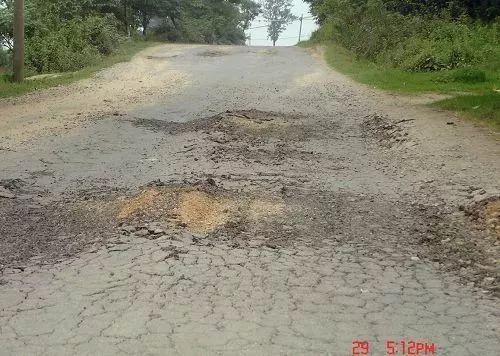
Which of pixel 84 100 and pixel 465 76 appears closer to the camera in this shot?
pixel 84 100

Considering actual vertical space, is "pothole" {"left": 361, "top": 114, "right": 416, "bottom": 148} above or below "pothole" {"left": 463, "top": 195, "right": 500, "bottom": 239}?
above

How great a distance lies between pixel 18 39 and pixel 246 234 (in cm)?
1170

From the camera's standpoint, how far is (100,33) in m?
21.6

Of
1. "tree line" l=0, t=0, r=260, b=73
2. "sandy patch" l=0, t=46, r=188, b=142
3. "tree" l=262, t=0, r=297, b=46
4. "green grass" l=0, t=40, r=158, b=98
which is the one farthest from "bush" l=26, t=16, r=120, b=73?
"tree" l=262, t=0, r=297, b=46

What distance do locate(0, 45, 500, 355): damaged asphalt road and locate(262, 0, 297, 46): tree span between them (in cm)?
7093

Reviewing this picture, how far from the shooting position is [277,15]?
79.0m

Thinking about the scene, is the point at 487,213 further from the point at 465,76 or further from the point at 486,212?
the point at 465,76

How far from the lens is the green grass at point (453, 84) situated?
1008 cm

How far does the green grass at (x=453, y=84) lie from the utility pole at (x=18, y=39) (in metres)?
8.46

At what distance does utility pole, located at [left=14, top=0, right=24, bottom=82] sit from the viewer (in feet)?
46.1

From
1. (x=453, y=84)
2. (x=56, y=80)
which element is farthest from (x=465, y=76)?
(x=56, y=80)
